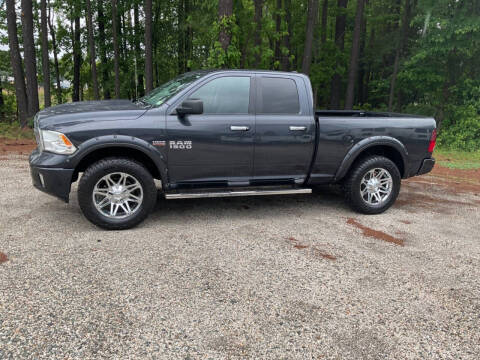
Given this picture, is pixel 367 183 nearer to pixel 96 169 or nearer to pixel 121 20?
pixel 96 169

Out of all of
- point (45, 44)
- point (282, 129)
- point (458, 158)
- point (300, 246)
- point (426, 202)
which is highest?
point (45, 44)

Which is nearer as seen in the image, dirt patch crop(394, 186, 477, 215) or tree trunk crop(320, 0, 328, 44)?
dirt patch crop(394, 186, 477, 215)

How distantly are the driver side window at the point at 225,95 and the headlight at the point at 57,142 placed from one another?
1573 mm

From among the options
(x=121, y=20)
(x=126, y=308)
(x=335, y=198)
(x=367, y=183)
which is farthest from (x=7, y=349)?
(x=121, y=20)

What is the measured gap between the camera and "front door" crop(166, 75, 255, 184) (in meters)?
4.50

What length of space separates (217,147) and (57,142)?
6.23 ft

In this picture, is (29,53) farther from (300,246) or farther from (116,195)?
(300,246)

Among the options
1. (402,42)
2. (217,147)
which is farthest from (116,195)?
(402,42)

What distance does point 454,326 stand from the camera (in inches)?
109

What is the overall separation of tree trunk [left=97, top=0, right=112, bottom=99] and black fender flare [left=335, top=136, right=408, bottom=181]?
21.7 metres

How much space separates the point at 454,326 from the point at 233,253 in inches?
82.3

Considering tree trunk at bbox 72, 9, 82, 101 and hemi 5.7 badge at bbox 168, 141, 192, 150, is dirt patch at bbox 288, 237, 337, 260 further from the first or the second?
tree trunk at bbox 72, 9, 82, 101

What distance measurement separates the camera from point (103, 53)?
23219mm

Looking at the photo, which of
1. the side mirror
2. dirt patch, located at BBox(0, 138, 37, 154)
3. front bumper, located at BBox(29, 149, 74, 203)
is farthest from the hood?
dirt patch, located at BBox(0, 138, 37, 154)
